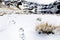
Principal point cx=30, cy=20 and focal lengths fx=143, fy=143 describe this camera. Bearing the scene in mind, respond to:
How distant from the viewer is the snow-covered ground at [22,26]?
1117 millimetres

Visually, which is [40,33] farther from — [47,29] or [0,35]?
[0,35]

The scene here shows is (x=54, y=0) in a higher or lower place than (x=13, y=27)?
higher

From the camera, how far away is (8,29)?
1.18 m

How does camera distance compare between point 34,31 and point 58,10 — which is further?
point 58,10

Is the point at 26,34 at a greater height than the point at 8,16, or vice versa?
the point at 8,16

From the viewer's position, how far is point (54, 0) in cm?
136

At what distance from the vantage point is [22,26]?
1.21 m

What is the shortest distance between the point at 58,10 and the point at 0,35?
0.59m

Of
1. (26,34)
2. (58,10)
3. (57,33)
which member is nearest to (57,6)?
(58,10)

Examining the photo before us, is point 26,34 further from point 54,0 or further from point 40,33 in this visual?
point 54,0

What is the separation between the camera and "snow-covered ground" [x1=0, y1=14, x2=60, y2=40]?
112cm

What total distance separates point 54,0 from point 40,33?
0.38 m

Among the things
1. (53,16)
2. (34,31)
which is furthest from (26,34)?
(53,16)

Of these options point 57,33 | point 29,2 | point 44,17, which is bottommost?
point 57,33
